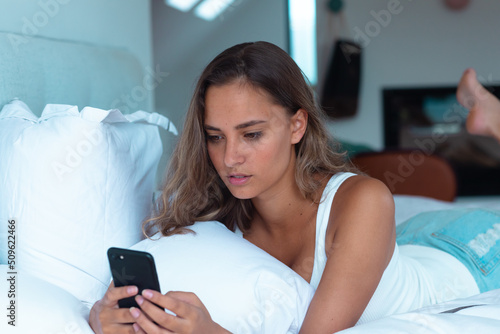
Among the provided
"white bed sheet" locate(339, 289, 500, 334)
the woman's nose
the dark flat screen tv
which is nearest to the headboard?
the woman's nose

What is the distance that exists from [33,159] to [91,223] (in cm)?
18

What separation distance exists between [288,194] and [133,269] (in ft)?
2.08

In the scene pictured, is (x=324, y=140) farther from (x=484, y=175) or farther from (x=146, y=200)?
(x=484, y=175)

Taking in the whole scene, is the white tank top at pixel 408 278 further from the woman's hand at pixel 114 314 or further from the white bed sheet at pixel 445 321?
the woman's hand at pixel 114 314

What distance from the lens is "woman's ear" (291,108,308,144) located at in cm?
140

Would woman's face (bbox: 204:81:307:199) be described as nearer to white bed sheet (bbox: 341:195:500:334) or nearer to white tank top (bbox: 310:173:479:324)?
white tank top (bbox: 310:173:479:324)

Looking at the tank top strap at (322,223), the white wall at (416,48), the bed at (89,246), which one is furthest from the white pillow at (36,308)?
the white wall at (416,48)

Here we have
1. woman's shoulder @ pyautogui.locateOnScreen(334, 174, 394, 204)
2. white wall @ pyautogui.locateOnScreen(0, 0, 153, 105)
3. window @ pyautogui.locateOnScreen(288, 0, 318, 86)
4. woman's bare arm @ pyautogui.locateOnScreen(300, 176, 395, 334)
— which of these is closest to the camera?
woman's bare arm @ pyautogui.locateOnScreen(300, 176, 395, 334)

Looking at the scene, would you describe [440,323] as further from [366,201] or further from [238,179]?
[238,179]

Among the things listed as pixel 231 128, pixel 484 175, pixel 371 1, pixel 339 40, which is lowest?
pixel 484 175

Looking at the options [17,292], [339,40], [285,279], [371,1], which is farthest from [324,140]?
[371,1]

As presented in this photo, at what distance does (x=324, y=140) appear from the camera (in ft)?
4.82

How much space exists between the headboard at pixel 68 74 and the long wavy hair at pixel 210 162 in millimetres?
383

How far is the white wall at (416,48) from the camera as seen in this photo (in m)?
5.09
